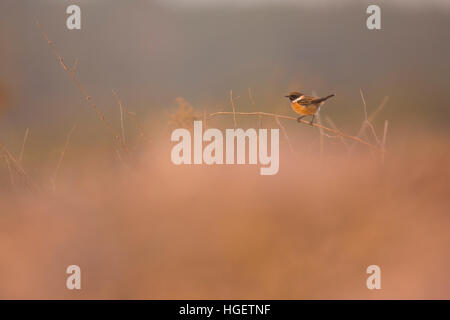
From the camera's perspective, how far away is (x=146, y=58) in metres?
2.77

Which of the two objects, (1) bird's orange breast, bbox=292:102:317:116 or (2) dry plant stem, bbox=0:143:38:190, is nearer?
(2) dry plant stem, bbox=0:143:38:190

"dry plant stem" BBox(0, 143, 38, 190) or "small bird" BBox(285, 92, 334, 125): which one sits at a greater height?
"small bird" BBox(285, 92, 334, 125)

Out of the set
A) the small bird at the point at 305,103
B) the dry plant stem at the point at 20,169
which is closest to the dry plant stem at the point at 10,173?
the dry plant stem at the point at 20,169

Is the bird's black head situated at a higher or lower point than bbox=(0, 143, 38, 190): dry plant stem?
higher

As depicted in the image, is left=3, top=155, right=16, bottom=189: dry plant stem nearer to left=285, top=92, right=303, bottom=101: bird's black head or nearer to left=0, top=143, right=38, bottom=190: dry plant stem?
left=0, top=143, right=38, bottom=190: dry plant stem

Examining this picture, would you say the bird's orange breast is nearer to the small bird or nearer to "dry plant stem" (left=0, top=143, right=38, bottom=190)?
the small bird

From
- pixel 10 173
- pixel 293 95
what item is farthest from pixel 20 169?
pixel 293 95

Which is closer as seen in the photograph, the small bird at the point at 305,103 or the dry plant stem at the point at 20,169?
the dry plant stem at the point at 20,169

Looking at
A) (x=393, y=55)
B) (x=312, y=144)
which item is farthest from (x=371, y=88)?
(x=312, y=144)

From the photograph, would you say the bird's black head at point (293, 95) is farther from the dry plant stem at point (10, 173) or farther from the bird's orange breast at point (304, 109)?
the dry plant stem at point (10, 173)

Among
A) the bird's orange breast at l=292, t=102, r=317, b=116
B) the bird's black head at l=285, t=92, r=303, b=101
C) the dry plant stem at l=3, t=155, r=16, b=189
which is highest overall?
the bird's black head at l=285, t=92, r=303, b=101

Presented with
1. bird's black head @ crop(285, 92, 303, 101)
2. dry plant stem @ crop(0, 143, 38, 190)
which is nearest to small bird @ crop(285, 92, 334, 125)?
bird's black head @ crop(285, 92, 303, 101)

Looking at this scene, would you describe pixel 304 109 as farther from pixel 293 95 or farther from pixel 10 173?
pixel 10 173

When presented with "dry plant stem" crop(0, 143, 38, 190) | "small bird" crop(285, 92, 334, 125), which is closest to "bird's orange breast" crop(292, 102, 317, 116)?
"small bird" crop(285, 92, 334, 125)
